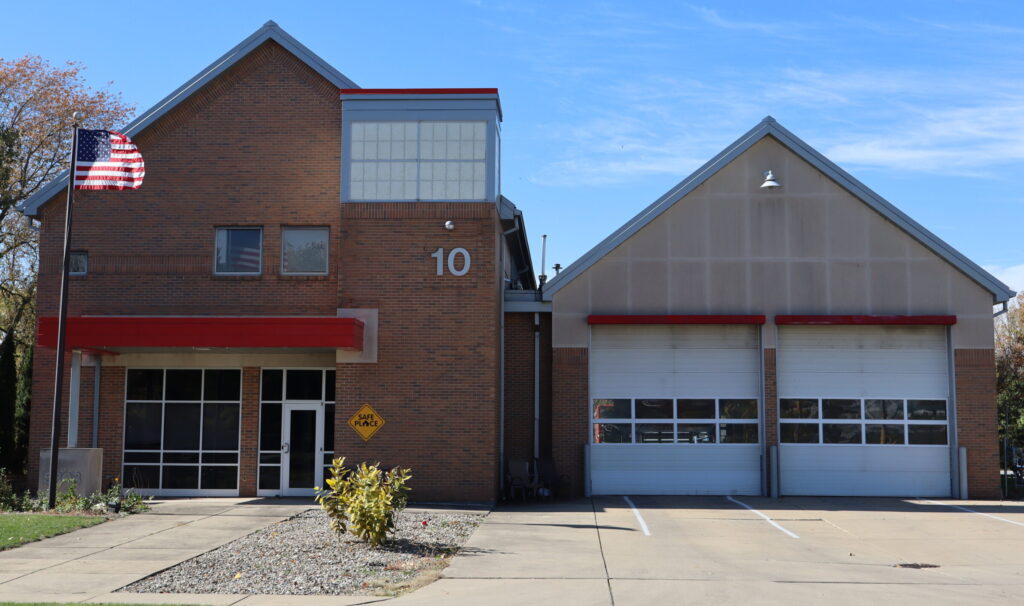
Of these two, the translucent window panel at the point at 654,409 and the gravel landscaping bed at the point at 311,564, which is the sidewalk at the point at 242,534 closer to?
the gravel landscaping bed at the point at 311,564

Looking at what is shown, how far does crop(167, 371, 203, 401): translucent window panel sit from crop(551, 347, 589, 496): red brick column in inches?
334

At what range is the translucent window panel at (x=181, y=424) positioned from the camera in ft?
74.6

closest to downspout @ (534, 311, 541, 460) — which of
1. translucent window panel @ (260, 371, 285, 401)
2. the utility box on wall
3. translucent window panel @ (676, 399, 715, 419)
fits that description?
translucent window panel @ (676, 399, 715, 419)

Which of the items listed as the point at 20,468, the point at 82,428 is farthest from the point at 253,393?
the point at 20,468

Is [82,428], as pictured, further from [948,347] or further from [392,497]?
[948,347]

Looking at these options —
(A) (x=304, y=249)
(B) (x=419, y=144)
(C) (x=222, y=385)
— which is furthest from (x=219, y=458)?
(B) (x=419, y=144)

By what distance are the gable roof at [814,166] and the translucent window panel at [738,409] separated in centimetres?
467

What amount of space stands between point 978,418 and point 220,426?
1801 centimetres

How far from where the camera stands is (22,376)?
3062cm

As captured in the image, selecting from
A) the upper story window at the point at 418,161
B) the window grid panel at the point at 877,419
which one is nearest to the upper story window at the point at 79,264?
the upper story window at the point at 418,161

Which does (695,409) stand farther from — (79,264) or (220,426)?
(79,264)

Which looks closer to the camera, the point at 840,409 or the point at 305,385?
the point at 305,385

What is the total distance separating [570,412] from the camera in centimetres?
2306

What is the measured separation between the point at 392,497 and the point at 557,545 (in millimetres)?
2686
